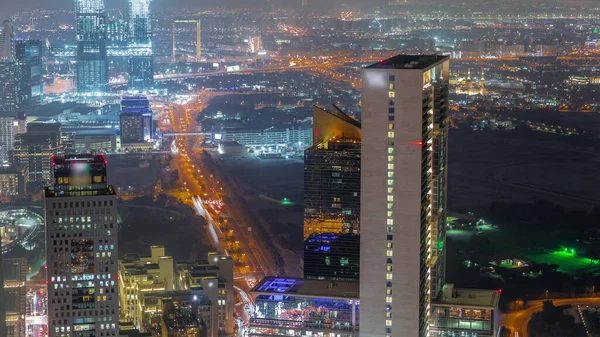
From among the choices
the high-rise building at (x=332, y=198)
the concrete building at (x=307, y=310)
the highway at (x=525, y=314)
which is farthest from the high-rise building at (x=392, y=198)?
the highway at (x=525, y=314)

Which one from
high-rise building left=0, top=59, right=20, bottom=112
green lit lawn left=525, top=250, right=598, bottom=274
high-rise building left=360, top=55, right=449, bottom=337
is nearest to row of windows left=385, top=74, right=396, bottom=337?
high-rise building left=360, top=55, right=449, bottom=337

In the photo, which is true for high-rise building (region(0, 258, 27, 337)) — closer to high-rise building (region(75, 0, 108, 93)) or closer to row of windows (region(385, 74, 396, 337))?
row of windows (region(385, 74, 396, 337))

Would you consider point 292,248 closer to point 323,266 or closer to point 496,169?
point 323,266

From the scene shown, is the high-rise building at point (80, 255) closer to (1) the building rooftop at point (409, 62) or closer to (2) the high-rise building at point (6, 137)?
(1) the building rooftop at point (409, 62)

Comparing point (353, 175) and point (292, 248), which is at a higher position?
point (353, 175)

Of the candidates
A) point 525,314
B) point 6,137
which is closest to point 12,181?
point 6,137

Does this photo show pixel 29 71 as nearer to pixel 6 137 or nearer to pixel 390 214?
pixel 6 137

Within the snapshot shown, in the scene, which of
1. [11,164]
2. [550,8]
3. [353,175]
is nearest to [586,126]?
[550,8]
